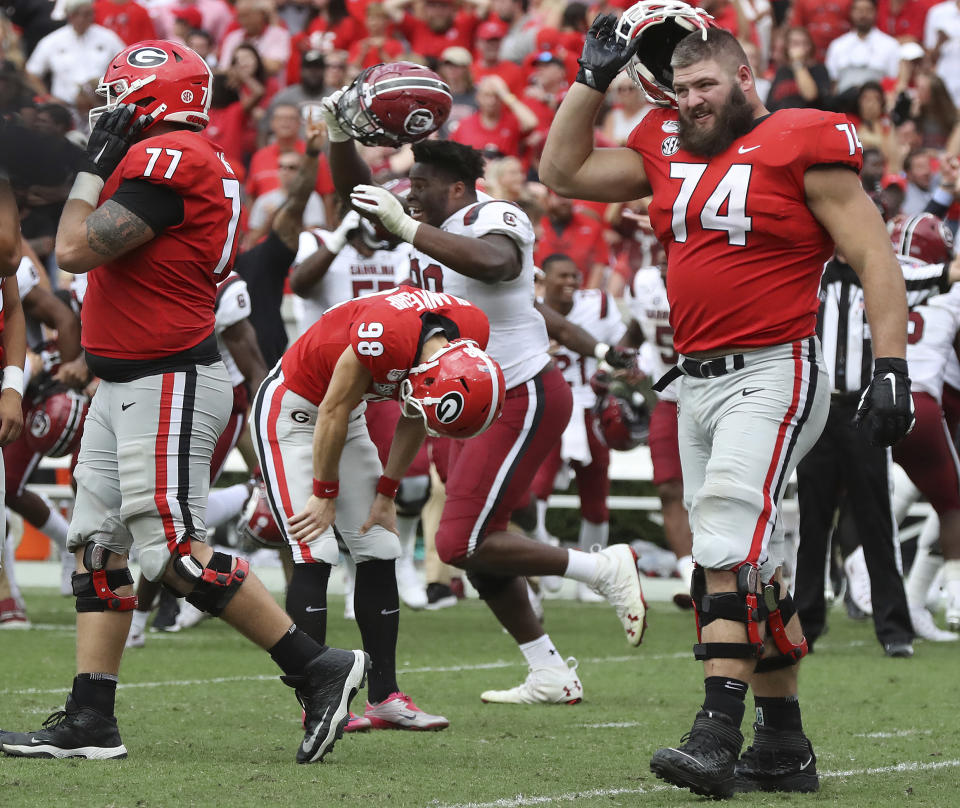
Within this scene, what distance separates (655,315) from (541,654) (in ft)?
12.1

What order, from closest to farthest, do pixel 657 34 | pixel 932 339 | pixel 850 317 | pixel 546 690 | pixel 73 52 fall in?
pixel 657 34, pixel 546 690, pixel 850 317, pixel 932 339, pixel 73 52

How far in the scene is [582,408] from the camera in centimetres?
1046

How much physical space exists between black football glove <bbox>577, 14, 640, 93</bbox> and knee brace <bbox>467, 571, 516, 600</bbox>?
7.51 ft

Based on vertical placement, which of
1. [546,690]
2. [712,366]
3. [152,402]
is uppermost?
[712,366]

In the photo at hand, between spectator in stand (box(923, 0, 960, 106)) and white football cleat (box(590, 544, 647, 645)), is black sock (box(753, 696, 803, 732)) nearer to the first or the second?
white football cleat (box(590, 544, 647, 645))

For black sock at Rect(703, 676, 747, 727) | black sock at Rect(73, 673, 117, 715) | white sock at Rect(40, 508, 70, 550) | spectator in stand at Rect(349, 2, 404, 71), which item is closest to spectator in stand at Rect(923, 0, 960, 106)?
spectator in stand at Rect(349, 2, 404, 71)

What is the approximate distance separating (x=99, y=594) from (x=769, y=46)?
1311cm

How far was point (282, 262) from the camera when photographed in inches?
365

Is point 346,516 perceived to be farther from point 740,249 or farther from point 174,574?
point 740,249

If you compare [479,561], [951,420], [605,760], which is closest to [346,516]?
[479,561]

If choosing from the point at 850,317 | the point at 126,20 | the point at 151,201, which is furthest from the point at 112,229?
the point at 126,20

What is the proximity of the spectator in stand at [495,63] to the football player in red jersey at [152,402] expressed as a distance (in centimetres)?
1073

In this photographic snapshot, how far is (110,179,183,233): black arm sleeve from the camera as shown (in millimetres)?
4555

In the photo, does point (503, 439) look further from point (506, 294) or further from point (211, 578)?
point (211, 578)
